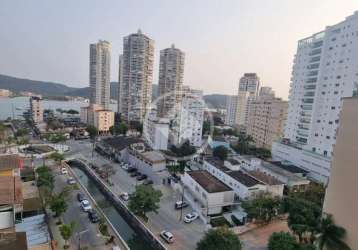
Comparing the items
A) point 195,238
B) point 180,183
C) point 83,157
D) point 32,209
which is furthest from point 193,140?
point 32,209

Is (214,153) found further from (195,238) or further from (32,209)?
(32,209)

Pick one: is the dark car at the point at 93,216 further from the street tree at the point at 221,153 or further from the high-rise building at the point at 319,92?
the high-rise building at the point at 319,92

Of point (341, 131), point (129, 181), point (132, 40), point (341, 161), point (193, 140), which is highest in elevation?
point (132, 40)

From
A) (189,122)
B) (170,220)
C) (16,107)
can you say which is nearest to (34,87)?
(16,107)

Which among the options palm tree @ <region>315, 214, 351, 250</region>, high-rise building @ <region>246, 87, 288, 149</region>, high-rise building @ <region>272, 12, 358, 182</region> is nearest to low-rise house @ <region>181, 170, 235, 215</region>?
palm tree @ <region>315, 214, 351, 250</region>

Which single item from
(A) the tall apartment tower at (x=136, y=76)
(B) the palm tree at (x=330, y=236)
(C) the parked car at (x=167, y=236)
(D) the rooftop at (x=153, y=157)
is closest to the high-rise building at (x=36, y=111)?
(A) the tall apartment tower at (x=136, y=76)
